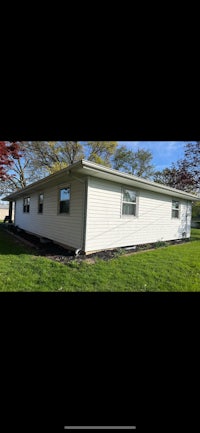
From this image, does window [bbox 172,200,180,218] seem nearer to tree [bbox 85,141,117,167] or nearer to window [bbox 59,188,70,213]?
window [bbox 59,188,70,213]

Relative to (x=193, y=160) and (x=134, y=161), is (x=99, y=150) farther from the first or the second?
(x=193, y=160)

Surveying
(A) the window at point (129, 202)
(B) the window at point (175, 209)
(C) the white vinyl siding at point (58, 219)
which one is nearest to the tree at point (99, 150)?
(C) the white vinyl siding at point (58, 219)

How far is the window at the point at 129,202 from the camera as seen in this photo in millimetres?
6925

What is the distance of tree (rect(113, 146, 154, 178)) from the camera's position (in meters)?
20.4

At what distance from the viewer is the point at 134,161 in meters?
21.2

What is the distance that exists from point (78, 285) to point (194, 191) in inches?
596
